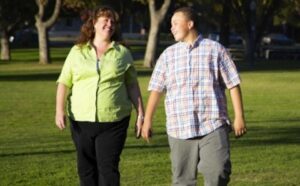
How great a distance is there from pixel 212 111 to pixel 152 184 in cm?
300

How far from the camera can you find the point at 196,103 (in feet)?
23.8

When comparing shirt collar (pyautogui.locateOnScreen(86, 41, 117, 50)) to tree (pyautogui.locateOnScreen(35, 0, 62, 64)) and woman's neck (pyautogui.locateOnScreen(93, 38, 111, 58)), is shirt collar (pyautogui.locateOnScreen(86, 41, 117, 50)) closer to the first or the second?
woman's neck (pyautogui.locateOnScreen(93, 38, 111, 58))

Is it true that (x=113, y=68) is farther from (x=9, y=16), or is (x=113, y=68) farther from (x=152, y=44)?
(x=9, y=16)

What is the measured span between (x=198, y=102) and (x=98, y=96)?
1.03 metres

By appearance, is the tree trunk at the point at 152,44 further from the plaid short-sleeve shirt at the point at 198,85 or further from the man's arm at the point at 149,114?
the plaid short-sleeve shirt at the point at 198,85

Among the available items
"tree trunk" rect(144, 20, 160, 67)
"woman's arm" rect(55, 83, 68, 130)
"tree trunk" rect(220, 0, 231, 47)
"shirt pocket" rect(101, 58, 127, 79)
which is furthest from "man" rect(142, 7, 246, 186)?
"tree trunk" rect(220, 0, 231, 47)

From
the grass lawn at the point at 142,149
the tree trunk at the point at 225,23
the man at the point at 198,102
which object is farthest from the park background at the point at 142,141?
the tree trunk at the point at 225,23

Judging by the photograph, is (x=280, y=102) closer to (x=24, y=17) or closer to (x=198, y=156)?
(x=198, y=156)

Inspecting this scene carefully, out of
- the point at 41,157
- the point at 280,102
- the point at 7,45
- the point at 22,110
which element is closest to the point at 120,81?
the point at 41,157

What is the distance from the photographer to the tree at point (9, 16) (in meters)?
54.9

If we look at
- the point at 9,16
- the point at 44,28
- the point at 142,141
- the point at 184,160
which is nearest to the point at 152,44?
the point at 44,28

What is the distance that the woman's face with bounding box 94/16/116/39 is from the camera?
25.3 feet

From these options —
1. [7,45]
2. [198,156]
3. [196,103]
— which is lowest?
[7,45]

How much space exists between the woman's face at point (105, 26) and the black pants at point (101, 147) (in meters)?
0.83
